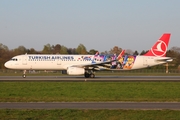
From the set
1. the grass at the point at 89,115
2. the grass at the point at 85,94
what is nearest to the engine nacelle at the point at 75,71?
the grass at the point at 85,94

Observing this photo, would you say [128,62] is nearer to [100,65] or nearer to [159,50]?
→ [100,65]

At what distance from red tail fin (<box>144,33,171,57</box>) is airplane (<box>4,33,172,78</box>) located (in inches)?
36.4

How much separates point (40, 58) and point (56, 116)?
32.1 meters

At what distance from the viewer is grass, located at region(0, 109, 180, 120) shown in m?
14.4

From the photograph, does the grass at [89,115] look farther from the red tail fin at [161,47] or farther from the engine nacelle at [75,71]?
the red tail fin at [161,47]

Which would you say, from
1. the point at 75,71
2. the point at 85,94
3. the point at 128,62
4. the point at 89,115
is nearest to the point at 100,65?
the point at 75,71

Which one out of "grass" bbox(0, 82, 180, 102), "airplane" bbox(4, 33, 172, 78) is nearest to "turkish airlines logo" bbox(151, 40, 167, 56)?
"airplane" bbox(4, 33, 172, 78)

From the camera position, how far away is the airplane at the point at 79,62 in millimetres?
46094

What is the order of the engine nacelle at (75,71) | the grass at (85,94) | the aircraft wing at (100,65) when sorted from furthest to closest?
the aircraft wing at (100,65), the engine nacelle at (75,71), the grass at (85,94)

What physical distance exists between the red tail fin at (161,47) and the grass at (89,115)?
1431 inches

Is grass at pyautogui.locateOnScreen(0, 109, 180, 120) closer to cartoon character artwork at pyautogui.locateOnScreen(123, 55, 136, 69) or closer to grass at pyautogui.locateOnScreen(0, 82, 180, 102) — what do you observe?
grass at pyautogui.locateOnScreen(0, 82, 180, 102)

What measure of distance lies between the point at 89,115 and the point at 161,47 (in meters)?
38.5

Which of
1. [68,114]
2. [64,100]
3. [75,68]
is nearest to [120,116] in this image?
[68,114]

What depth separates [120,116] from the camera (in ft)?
48.8
